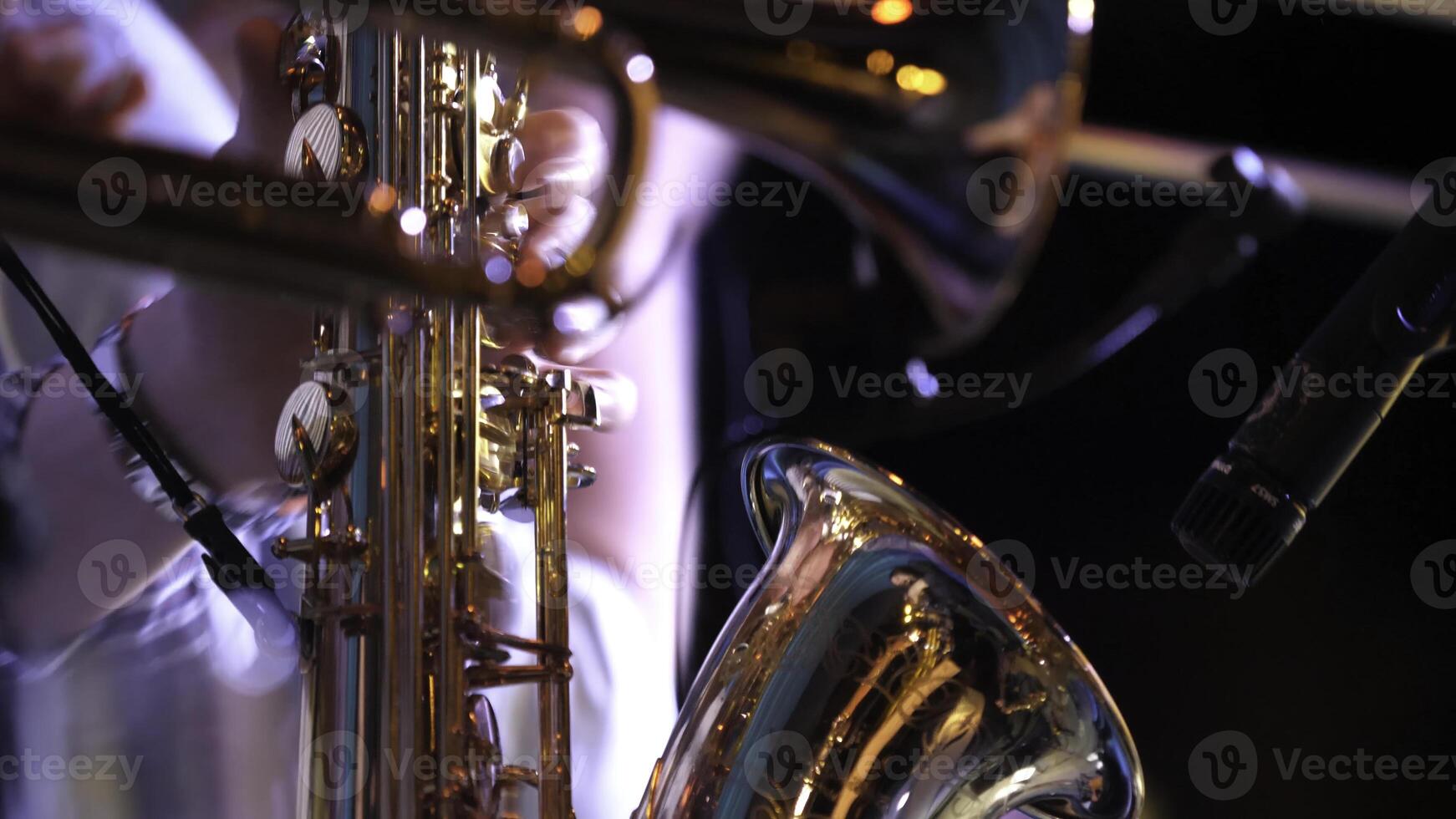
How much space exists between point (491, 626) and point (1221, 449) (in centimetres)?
123

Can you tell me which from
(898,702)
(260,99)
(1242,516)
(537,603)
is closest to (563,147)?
(260,99)

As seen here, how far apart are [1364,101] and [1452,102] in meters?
0.17

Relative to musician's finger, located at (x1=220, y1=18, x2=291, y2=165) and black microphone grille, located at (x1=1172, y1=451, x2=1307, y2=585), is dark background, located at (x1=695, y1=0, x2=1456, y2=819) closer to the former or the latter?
musician's finger, located at (x1=220, y1=18, x2=291, y2=165)

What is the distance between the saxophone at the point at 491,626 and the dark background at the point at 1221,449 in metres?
0.59

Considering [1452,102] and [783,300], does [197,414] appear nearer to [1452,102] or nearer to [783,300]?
[783,300]

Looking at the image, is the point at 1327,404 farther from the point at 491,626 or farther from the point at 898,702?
the point at 491,626

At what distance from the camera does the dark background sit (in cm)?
196

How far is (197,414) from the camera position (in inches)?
60.9

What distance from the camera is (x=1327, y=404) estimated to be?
0.98 m

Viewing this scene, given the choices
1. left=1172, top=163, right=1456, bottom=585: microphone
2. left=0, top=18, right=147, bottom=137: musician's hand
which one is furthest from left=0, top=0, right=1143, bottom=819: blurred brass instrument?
left=1172, top=163, right=1456, bottom=585: microphone

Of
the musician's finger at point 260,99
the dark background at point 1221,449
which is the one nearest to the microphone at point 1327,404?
the dark background at point 1221,449

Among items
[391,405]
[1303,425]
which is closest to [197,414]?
[391,405]

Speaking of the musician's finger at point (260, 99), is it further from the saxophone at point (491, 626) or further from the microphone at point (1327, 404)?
the microphone at point (1327, 404)

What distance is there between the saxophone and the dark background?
592 mm
